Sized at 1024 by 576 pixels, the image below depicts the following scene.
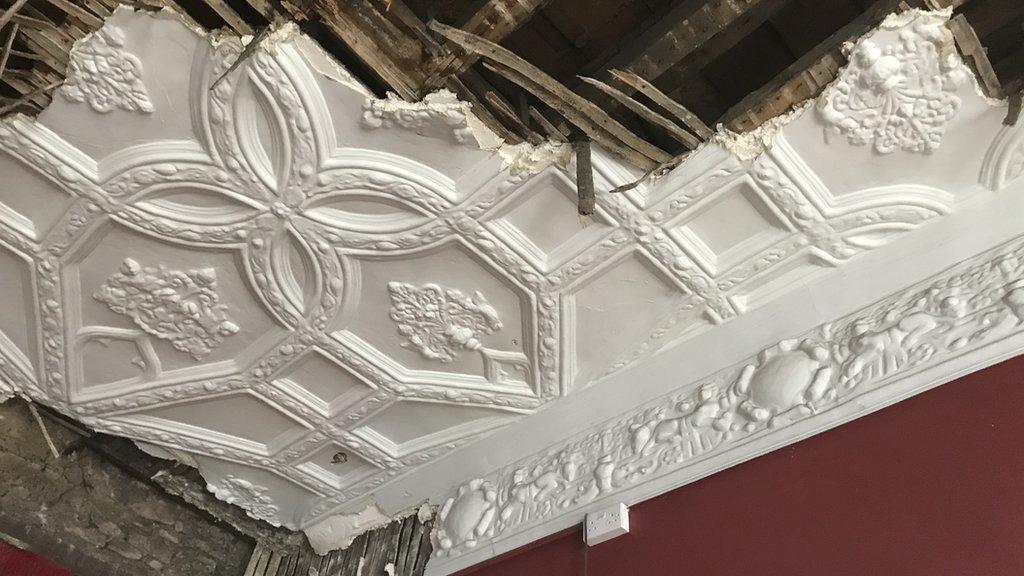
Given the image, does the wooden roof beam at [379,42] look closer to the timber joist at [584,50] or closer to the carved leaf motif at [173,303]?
the timber joist at [584,50]

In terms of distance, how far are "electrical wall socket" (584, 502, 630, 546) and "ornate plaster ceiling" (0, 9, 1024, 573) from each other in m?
0.07

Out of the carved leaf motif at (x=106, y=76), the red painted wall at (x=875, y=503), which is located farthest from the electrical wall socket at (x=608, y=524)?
the carved leaf motif at (x=106, y=76)

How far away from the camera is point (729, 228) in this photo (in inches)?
92.7

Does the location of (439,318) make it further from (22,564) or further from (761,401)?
(22,564)

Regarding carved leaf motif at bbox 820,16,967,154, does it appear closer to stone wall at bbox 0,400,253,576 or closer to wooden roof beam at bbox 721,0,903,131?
wooden roof beam at bbox 721,0,903,131

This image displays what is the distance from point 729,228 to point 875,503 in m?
0.88

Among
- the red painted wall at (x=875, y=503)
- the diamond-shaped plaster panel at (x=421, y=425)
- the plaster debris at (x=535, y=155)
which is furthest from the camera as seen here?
the diamond-shaped plaster panel at (x=421, y=425)

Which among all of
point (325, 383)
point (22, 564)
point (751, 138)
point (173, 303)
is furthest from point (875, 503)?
point (22, 564)

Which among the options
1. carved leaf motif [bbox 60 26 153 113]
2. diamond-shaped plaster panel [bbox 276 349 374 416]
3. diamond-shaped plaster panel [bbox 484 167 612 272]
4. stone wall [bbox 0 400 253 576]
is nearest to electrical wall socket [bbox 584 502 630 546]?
diamond-shaped plaster panel [bbox 484 167 612 272]

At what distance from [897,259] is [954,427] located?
22.8 inches

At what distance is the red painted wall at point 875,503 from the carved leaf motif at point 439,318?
83cm

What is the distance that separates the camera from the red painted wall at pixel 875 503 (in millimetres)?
1769

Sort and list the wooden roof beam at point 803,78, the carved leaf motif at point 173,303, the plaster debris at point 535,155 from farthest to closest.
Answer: the carved leaf motif at point 173,303 → the plaster debris at point 535,155 → the wooden roof beam at point 803,78

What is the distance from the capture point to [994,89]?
6.53 feet
